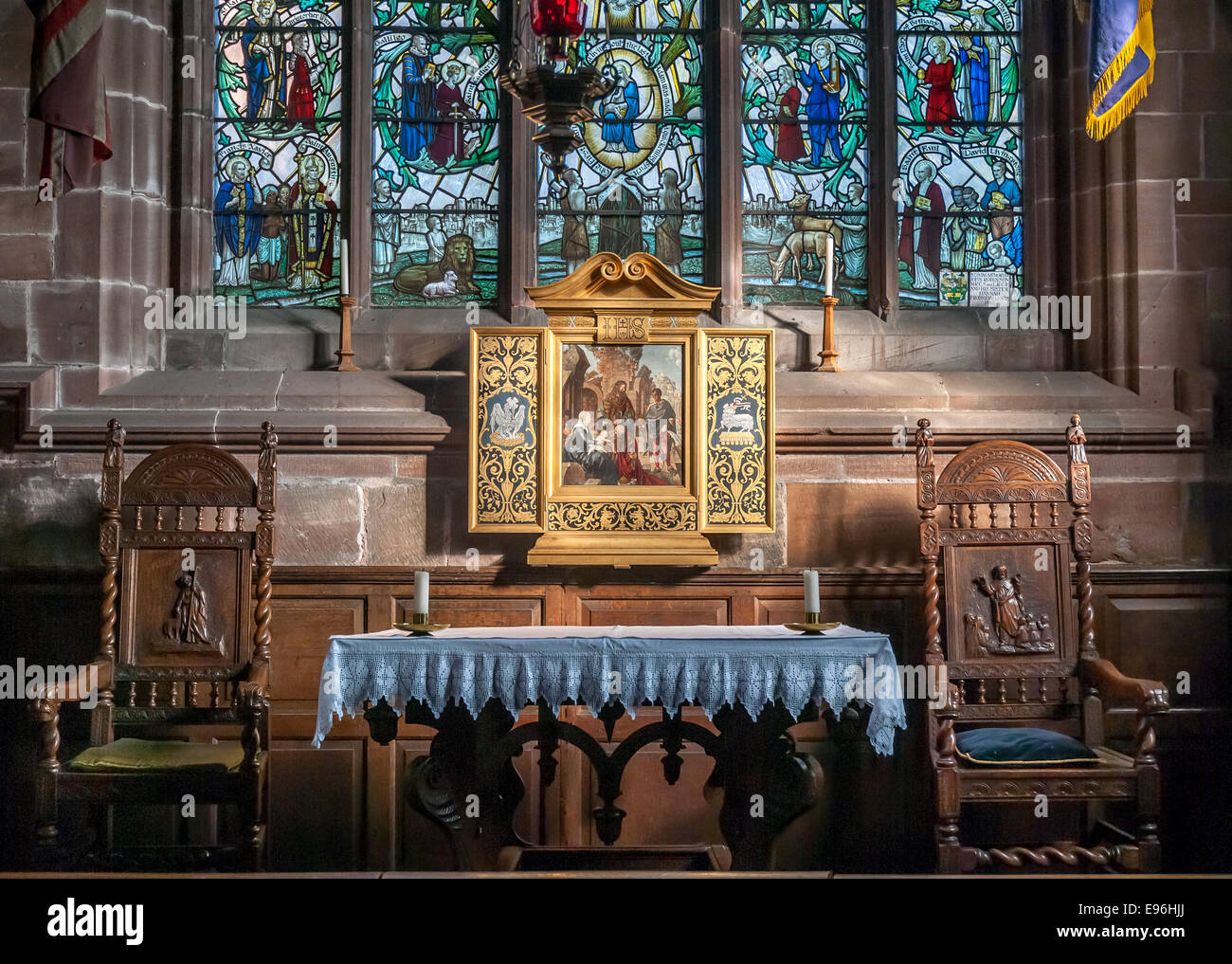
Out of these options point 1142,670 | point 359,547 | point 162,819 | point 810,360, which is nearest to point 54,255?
point 359,547

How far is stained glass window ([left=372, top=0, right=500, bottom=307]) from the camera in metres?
5.63

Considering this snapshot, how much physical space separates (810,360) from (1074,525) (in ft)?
4.37

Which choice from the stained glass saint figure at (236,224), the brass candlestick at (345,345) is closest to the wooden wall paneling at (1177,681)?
the brass candlestick at (345,345)

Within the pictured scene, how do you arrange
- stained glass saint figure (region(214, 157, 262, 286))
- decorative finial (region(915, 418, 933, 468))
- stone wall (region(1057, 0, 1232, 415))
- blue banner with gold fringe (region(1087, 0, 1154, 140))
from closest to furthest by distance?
decorative finial (region(915, 418, 933, 468)) < blue banner with gold fringe (region(1087, 0, 1154, 140)) < stone wall (region(1057, 0, 1232, 415)) < stained glass saint figure (region(214, 157, 262, 286))

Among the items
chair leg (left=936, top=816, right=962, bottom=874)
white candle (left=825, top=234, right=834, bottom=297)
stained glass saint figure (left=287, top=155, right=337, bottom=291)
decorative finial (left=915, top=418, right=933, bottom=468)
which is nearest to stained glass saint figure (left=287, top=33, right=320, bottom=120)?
stained glass saint figure (left=287, top=155, right=337, bottom=291)

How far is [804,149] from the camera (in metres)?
5.71

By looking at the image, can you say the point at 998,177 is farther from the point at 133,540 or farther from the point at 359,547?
the point at 133,540

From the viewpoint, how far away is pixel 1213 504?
5.12 meters

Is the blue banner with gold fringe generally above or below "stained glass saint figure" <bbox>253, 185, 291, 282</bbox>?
above

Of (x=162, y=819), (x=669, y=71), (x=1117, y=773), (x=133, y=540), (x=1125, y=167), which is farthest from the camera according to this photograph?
(x=669, y=71)

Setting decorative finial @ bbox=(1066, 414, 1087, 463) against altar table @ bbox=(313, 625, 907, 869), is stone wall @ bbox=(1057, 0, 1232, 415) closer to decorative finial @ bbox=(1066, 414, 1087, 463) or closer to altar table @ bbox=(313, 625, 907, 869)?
decorative finial @ bbox=(1066, 414, 1087, 463)

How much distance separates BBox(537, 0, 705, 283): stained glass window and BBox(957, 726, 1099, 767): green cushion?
241cm

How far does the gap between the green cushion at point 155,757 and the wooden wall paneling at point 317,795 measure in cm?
67

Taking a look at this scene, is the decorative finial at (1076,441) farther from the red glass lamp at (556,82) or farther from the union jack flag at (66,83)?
the union jack flag at (66,83)
